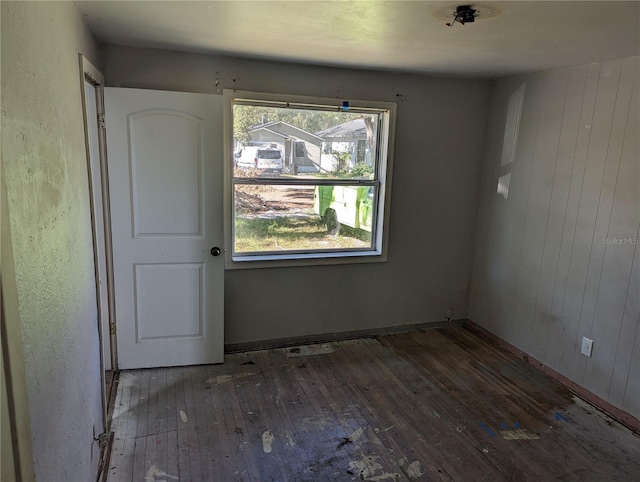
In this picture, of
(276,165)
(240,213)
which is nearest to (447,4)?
(276,165)

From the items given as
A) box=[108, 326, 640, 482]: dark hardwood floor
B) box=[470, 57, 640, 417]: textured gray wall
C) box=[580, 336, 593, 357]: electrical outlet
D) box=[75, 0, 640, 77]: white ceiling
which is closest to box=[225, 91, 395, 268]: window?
box=[75, 0, 640, 77]: white ceiling

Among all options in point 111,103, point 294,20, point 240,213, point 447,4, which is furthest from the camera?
point 240,213

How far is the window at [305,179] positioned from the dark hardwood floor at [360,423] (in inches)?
34.3

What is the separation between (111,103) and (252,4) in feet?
4.48

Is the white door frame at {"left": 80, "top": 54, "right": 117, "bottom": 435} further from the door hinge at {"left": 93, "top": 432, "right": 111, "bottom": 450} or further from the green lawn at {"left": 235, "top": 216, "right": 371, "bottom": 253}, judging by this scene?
the green lawn at {"left": 235, "top": 216, "right": 371, "bottom": 253}

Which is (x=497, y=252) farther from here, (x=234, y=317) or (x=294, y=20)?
(x=294, y=20)

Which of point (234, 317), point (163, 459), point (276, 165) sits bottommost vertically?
point (163, 459)

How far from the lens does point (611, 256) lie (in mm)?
2758

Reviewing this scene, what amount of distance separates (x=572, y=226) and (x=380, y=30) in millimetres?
1933

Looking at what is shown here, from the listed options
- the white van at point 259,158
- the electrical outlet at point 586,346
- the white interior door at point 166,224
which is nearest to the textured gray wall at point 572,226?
the electrical outlet at point 586,346

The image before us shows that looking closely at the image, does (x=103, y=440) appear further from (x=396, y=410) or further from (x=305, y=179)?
(x=305, y=179)

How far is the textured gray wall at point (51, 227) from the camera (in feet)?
3.63

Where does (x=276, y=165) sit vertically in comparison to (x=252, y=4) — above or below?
below

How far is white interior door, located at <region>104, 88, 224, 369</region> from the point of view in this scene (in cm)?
281
